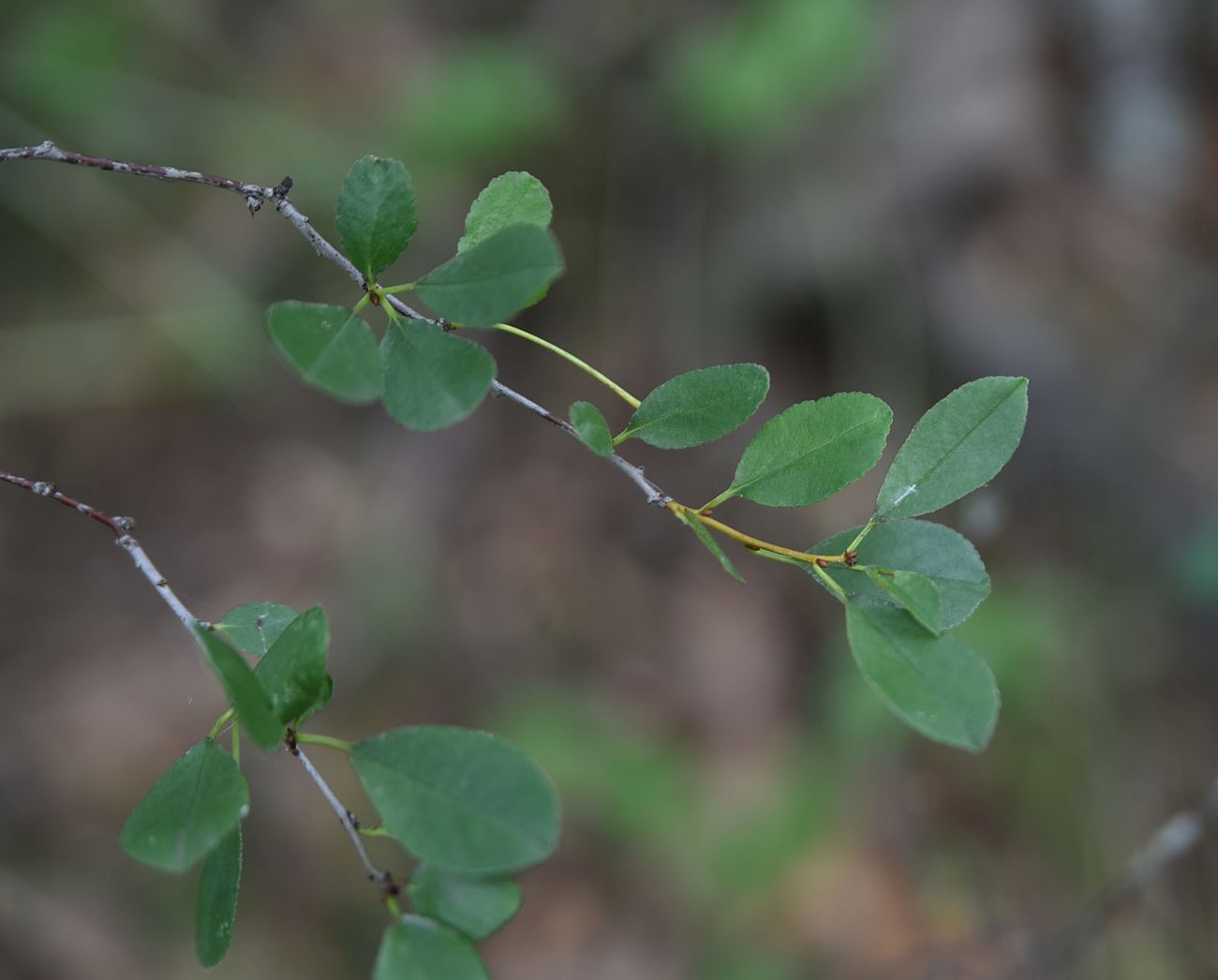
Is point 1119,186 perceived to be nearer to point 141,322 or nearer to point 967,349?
point 967,349

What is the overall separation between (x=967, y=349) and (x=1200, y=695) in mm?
1036

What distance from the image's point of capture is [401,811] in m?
0.64

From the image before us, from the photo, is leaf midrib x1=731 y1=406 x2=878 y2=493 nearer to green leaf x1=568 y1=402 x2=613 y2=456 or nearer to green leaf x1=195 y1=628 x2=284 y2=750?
green leaf x1=568 y1=402 x2=613 y2=456

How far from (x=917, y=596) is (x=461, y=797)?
0.32m

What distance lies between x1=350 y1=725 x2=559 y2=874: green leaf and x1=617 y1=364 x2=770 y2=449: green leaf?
9.5 inches

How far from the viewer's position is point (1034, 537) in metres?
2.68

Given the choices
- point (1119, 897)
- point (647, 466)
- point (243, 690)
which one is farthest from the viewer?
point (647, 466)

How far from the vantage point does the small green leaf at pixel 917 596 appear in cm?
64

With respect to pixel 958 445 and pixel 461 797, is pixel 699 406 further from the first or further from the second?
pixel 461 797

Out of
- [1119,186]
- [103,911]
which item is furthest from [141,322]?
[1119,186]

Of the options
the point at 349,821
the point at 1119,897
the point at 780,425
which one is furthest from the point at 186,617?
the point at 1119,897

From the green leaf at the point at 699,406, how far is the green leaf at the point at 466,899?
1.03 ft

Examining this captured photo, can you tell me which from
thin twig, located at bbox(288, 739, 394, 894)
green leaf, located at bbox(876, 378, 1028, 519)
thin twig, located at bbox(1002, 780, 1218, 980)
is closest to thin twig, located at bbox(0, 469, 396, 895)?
thin twig, located at bbox(288, 739, 394, 894)

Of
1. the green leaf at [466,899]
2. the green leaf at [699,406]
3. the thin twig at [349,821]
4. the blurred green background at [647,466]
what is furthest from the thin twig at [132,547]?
the blurred green background at [647,466]
